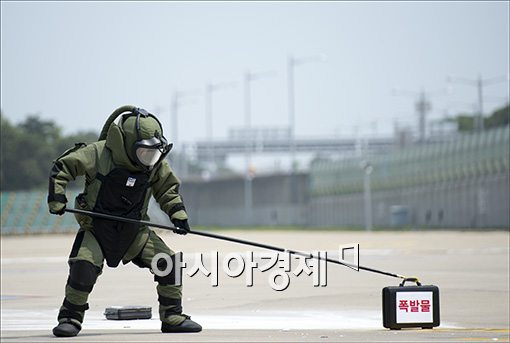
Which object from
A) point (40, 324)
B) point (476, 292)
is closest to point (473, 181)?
point (476, 292)

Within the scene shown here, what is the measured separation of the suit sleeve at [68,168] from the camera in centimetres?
1083

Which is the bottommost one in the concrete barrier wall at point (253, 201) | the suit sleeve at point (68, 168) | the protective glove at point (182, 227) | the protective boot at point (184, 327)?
the concrete barrier wall at point (253, 201)

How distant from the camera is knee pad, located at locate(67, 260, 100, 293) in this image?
11000 millimetres

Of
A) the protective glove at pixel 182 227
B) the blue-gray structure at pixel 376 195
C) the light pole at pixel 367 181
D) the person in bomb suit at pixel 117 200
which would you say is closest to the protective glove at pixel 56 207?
the person in bomb suit at pixel 117 200

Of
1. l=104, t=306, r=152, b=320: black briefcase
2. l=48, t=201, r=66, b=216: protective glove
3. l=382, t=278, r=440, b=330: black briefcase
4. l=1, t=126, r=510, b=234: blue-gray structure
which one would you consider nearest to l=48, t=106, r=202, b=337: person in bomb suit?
l=48, t=201, r=66, b=216: protective glove

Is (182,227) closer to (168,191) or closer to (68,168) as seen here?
(168,191)

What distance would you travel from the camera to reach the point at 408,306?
450 inches

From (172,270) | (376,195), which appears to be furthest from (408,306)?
(376,195)

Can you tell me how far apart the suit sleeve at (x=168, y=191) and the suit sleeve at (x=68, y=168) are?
0.66 meters

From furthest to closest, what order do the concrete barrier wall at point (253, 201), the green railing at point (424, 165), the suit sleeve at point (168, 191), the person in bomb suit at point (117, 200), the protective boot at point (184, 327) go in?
the concrete barrier wall at point (253, 201) → the green railing at point (424, 165) → the suit sleeve at point (168, 191) → the protective boot at point (184, 327) → the person in bomb suit at point (117, 200)

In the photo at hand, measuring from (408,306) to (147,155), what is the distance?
272cm

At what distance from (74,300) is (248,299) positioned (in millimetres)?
6224

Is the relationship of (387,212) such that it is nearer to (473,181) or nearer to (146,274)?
(473,181)

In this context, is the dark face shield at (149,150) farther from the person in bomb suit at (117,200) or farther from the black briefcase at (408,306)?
the black briefcase at (408,306)
